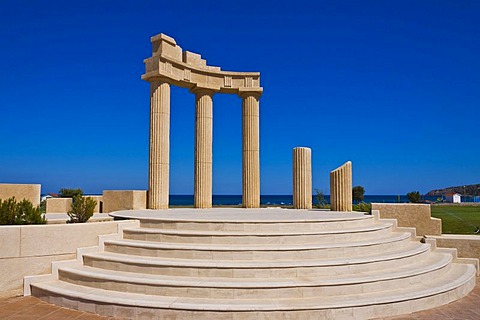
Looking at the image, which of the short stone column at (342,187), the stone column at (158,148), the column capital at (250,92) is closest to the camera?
the short stone column at (342,187)

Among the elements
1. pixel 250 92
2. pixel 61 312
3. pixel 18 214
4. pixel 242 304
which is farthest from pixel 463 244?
pixel 18 214

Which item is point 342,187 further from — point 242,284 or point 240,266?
point 242,284

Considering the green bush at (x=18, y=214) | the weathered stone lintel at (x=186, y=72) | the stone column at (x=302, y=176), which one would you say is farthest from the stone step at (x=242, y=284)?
the weathered stone lintel at (x=186, y=72)

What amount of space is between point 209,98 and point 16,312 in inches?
612

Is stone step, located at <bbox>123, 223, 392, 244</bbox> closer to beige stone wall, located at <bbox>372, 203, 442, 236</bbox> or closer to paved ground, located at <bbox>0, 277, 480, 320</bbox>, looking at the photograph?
paved ground, located at <bbox>0, 277, 480, 320</bbox>

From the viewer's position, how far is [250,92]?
21.9m

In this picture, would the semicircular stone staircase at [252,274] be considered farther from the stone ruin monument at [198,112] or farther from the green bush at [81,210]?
the stone ruin monument at [198,112]

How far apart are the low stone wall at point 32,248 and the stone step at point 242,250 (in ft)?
3.54

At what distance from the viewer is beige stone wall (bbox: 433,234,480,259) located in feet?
42.2

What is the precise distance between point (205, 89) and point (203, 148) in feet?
11.7

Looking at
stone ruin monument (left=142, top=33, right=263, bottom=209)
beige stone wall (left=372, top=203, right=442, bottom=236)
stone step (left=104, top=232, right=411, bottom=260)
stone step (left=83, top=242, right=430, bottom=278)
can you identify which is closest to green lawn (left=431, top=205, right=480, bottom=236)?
beige stone wall (left=372, top=203, right=442, bottom=236)

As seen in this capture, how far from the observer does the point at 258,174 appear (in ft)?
71.5

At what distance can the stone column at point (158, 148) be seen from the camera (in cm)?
1877

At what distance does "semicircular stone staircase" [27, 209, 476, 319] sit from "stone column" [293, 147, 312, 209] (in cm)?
856
